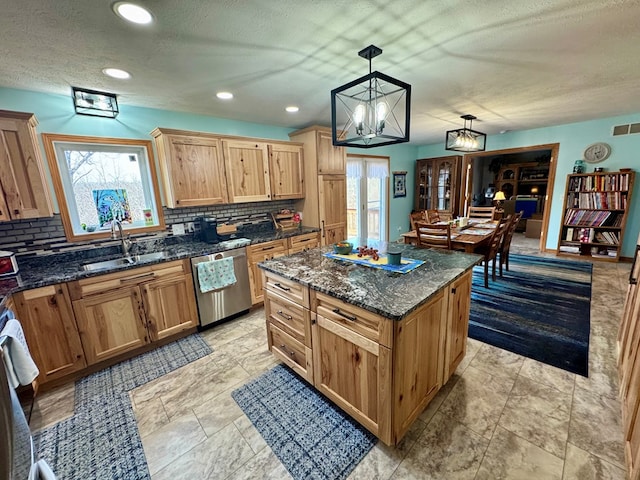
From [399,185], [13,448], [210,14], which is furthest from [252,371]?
[399,185]

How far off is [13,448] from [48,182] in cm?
237

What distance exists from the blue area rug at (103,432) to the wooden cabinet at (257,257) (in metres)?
0.99

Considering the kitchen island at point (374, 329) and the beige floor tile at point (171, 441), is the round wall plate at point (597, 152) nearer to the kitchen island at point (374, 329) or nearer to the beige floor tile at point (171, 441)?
the kitchen island at point (374, 329)

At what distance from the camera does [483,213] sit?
496 cm

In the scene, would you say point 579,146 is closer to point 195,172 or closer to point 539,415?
point 539,415

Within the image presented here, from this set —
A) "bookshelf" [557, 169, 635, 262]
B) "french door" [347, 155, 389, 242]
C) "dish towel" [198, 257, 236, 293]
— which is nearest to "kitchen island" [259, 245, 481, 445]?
"dish towel" [198, 257, 236, 293]

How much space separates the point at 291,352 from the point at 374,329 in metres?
0.94

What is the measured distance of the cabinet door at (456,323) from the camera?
5.74 feet

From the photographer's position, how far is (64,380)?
7.07 feet

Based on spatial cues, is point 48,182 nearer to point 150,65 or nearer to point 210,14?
point 150,65

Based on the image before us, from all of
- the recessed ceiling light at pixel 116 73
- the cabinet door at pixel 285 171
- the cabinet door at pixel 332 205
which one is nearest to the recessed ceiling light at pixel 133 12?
the recessed ceiling light at pixel 116 73

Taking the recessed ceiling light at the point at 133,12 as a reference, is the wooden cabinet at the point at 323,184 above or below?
below

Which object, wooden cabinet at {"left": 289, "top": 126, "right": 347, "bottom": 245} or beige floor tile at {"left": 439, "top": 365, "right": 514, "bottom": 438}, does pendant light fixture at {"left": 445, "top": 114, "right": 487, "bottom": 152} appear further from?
beige floor tile at {"left": 439, "top": 365, "right": 514, "bottom": 438}

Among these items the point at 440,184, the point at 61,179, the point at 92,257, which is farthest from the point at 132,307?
the point at 440,184
